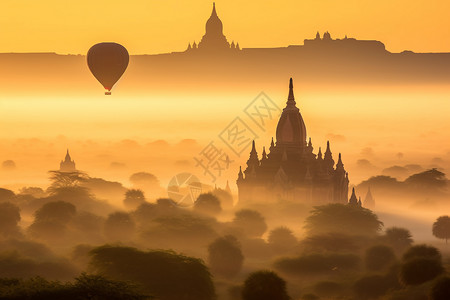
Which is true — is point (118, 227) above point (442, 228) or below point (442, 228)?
below

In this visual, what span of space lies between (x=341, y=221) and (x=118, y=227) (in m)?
25.7

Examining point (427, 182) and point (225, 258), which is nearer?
point (225, 258)

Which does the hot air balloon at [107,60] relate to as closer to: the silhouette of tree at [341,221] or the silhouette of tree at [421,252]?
the silhouette of tree at [341,221]

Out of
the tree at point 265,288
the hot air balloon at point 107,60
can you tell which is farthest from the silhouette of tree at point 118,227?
the tree at point 265,288

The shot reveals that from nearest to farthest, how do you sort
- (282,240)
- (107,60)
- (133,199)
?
1. (282,240)
2. (107,60)
3. (133,199)

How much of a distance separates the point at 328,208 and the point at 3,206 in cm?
3929

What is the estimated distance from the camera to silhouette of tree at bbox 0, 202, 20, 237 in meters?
94.4

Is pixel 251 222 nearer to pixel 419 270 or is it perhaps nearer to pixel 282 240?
pixel 282 240

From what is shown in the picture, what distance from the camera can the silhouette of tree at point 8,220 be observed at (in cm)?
9438

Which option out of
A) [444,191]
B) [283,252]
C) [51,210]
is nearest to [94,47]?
[51,210]

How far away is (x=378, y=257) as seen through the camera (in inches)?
3031

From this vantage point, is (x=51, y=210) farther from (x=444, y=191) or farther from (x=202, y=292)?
(x=444, y=191)

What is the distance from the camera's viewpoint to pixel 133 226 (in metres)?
95.5

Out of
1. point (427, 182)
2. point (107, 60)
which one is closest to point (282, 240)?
point (107, 60)
